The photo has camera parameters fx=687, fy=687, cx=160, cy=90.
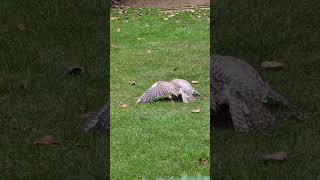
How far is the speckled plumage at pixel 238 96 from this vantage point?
5957 mm

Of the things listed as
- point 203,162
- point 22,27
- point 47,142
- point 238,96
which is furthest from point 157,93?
point 22,27

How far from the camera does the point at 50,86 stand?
7734 mm

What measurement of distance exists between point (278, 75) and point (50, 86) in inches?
105

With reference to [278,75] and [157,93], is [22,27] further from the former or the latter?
[278,75]

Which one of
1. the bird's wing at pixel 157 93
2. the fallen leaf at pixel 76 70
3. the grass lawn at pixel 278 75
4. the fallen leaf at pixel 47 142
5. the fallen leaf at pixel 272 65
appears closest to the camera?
Answer: the grass lawn at pixel 278 75

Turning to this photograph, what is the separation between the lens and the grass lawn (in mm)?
5031

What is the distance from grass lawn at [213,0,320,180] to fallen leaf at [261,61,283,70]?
0.31 ft

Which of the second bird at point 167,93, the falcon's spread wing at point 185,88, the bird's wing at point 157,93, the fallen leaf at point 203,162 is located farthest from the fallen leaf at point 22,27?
the fallen leaf at point 203,162

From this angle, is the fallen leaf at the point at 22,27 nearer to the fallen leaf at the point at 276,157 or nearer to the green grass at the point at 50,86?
the green grass at the point at 50,86

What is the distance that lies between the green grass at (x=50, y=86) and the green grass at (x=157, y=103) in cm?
23

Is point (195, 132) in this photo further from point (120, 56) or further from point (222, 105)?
point (120, 56)

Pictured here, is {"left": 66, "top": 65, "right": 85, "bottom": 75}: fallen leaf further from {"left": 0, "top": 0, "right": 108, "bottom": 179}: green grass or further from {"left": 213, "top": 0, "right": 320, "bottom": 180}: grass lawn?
{"left": 213, "top": 0, "right": 320, "bottom": 180}: grass lawn

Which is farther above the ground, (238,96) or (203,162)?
(238,96)

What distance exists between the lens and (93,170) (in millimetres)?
5012
